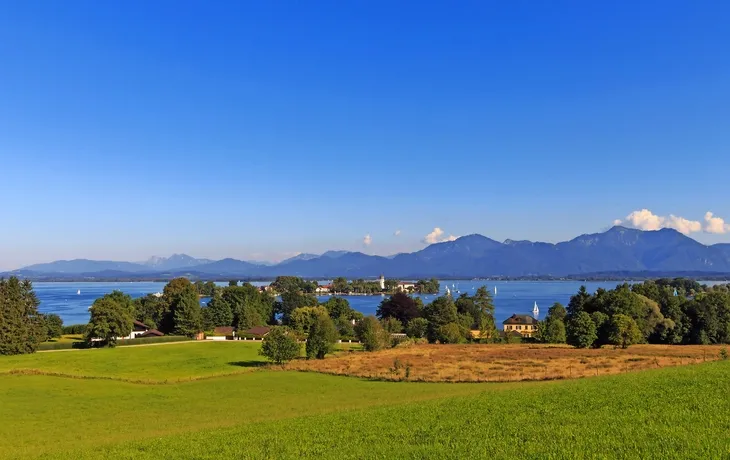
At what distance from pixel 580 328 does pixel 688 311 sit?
26230 mm

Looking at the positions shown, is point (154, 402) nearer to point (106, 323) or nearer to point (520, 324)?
point (106, 323)

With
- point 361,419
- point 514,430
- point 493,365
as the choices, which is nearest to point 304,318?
point 493,365

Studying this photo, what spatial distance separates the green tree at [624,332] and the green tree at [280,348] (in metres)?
43.0

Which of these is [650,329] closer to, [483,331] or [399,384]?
[483,331]

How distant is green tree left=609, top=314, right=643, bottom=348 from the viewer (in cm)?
6806

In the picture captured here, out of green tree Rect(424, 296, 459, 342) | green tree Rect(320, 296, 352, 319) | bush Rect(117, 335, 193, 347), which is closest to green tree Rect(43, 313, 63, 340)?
bush Rect(117, 335, 193, 347)

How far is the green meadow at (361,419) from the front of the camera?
15.2 metres

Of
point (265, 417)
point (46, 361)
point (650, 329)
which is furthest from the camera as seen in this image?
point (650, 329)

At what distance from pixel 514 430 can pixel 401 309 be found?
97.5 meters

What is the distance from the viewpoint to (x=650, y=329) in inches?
3182

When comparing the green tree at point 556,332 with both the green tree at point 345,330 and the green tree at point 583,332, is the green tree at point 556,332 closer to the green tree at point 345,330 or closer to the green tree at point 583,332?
the green tree at point 583,332

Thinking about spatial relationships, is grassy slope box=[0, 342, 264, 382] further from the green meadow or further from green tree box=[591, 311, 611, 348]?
green tree box=[591, 311, 611, 348]

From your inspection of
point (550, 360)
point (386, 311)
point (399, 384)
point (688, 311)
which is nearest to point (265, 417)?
point (399, 384)

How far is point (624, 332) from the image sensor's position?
68062mm
